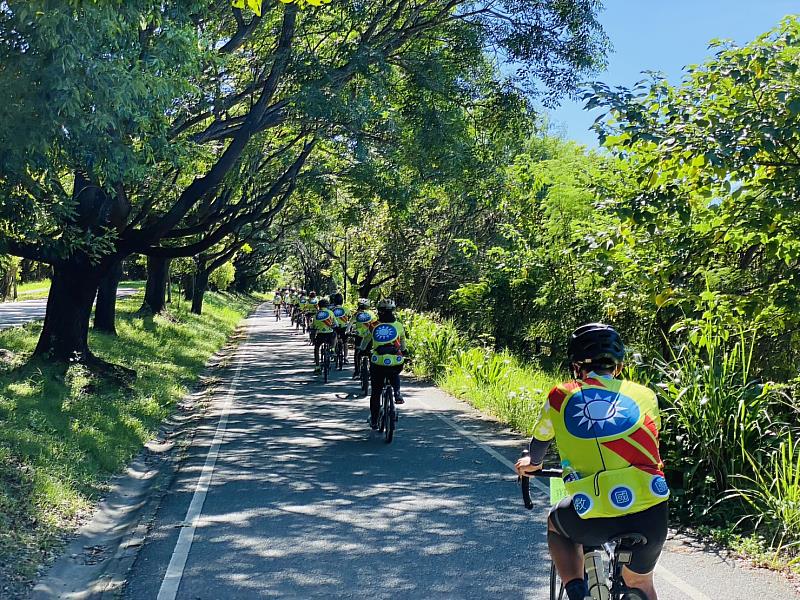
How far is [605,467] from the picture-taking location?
3.70 meters

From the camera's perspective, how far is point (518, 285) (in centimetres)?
1842

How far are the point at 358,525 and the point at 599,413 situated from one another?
422 cm

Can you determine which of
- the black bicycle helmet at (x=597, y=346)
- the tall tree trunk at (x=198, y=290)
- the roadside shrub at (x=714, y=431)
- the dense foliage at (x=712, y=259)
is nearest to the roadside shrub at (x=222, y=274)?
the tall tree trunk at (x=198, y=290)

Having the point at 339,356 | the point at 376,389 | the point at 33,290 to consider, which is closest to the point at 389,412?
the point at 376,389

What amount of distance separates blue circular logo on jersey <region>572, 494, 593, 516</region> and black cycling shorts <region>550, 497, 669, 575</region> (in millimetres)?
47

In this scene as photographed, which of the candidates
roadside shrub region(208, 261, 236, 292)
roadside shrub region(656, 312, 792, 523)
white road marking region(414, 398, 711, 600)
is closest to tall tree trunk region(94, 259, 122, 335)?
white road marking region(414, 398, 711, 600)

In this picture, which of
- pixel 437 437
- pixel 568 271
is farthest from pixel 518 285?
pixel 437 437

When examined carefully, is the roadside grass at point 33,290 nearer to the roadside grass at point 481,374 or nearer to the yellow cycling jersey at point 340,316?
the yellow cycling jersey at point 340,316

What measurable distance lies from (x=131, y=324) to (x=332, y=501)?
20.7 metres

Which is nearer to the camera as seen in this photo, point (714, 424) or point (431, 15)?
point (714, 424)

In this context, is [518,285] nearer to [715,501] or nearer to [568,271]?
[568,271]

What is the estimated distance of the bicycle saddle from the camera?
364 cm

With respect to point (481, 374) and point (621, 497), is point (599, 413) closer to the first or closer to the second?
point (621, 497)

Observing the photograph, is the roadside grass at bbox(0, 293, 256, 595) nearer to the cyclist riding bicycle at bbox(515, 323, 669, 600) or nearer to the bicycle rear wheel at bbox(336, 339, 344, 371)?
the bicycle rear wheel at bbox(336, 339, 344, 371)
